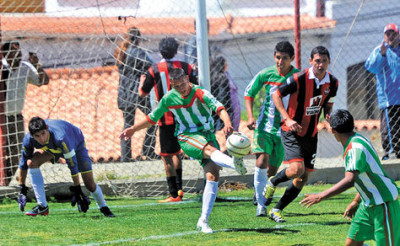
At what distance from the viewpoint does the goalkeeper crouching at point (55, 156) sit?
7.40 m

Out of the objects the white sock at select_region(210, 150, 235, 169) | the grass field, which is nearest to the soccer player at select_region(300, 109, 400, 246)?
the grass field

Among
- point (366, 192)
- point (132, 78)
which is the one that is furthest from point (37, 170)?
point (366, 192)

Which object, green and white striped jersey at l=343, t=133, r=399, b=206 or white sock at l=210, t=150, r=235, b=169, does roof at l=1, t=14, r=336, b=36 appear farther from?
green and white striped jersey at l=343, t=133, r=399, b=206

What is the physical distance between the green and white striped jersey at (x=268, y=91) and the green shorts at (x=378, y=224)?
9.79 feet

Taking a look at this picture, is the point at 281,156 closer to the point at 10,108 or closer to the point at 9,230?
the point at 9,230

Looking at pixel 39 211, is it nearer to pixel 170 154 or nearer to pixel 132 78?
pixel 170 154

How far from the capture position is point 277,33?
58.0 feet

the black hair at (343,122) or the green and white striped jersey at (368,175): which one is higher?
the black hair at (343,122)

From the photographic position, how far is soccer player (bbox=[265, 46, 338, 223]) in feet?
23.1

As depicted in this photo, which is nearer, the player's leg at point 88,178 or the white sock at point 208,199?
the white sock at point 208,199

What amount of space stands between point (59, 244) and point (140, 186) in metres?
3.61

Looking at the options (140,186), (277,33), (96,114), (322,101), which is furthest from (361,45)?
(322,101)

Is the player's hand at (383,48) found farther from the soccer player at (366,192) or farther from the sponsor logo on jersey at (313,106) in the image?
the soccer player at (366,192)

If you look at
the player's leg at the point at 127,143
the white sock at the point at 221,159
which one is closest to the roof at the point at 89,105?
the player's leg at the point at 127,143
